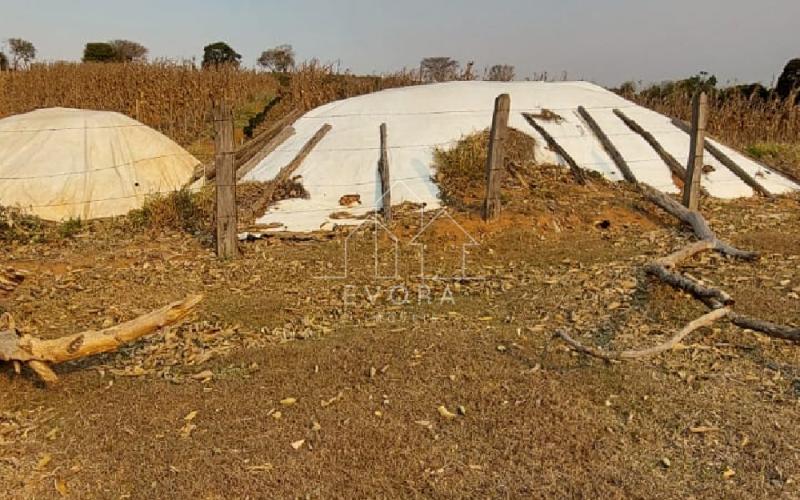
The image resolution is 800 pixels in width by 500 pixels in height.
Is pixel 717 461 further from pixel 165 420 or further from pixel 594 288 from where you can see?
pixel 165 420

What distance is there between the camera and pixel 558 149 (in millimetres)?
9195

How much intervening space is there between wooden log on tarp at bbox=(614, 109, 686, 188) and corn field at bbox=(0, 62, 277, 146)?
32.8ft

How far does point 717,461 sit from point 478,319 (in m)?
2.14

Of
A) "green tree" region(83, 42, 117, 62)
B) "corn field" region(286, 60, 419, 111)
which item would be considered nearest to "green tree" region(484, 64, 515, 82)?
"corn field" region(286, 60, 419, 111)

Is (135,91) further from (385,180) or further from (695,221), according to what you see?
(695,221)

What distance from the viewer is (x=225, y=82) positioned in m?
16.6

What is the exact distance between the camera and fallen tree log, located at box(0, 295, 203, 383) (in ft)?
11.4

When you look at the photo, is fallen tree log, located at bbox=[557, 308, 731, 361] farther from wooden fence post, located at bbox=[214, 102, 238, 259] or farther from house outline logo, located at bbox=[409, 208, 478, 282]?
wooden fence post, located at bbox=[214, 102, 238, 259]

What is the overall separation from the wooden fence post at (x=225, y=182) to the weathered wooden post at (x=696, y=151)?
18.7ft

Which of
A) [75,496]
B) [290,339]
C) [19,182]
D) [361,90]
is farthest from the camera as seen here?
[361,90]

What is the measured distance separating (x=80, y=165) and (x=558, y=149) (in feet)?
22.9

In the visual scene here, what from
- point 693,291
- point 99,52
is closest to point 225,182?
point 693,291

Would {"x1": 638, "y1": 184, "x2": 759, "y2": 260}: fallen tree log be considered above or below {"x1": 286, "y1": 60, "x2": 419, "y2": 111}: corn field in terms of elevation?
below

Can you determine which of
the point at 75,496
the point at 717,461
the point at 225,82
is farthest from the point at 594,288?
the point at 225,82
